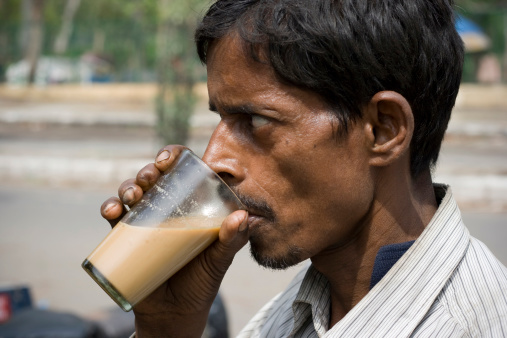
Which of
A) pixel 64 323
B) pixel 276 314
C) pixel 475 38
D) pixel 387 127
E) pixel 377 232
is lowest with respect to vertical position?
pixel 475 38

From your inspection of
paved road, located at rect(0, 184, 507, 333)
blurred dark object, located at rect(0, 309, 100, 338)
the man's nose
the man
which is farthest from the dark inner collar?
paved road, located at rect(0, 184, 507, 333)

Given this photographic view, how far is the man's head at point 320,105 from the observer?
1490mm

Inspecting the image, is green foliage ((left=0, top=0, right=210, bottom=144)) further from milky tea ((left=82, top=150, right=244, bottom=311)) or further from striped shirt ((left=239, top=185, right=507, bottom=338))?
striped shirt ((left=239, top=185, right=507, bottom=338))

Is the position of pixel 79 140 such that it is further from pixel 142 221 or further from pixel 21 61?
pixel 142 221

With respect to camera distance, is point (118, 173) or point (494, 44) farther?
point (494, 44)

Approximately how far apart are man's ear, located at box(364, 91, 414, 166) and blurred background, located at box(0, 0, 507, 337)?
0.60m

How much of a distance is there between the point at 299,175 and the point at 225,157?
0.17m

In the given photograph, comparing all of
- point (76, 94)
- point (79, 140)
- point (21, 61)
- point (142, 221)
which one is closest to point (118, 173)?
point (79, 140)

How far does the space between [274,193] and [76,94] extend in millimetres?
23243

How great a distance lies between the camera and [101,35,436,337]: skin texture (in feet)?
5.01

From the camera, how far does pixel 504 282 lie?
1512mm

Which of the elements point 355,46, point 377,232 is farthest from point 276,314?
point 355,46

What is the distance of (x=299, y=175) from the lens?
154 centimetres

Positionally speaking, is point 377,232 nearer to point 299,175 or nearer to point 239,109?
point 299,175
